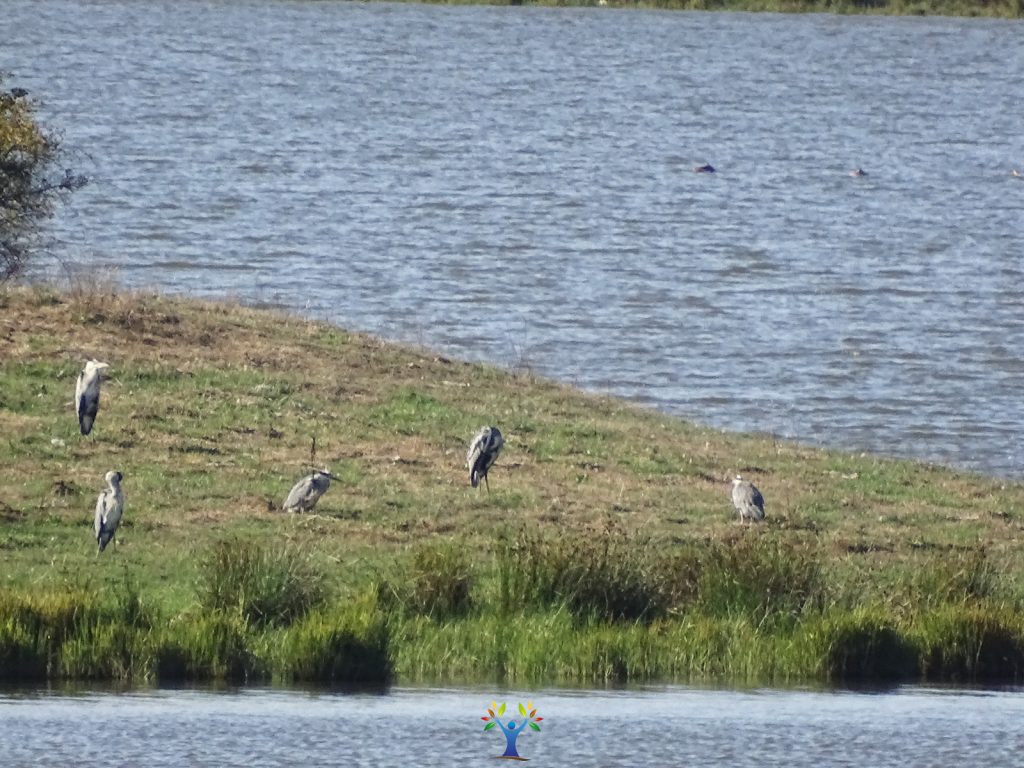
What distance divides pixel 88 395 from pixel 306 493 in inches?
91.0

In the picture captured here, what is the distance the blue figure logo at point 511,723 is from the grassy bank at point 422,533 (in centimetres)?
136

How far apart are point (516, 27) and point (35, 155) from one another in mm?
83326

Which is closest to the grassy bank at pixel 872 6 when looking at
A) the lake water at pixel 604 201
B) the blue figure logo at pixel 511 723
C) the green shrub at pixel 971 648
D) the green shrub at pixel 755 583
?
the lake water at pixel 604 201

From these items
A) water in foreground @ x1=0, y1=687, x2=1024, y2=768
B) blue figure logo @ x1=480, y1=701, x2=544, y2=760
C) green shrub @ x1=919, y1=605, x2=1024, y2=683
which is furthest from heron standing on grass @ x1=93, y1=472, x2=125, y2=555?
green shrub @ x1=919, y1=605, x2=1024, y2=683

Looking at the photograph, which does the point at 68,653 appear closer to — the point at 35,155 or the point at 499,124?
the point at 35,155

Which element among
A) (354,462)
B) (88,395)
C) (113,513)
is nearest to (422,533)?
(354,462)

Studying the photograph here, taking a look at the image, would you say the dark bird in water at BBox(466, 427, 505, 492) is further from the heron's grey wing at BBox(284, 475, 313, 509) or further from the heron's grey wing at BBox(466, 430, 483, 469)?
the heron's grey wing at BBox(284, 475, 313, 509)

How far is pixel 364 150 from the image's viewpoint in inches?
2325

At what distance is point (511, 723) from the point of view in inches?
484

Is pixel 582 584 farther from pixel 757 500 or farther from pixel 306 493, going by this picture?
pixel 757 500

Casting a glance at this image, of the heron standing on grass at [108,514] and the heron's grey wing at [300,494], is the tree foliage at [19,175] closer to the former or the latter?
the heron's grey wing at [300,494]

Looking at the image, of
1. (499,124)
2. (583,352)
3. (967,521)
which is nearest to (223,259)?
(583,352)

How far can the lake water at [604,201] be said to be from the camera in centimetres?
3008

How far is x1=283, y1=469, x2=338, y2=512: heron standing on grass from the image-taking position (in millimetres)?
18281
